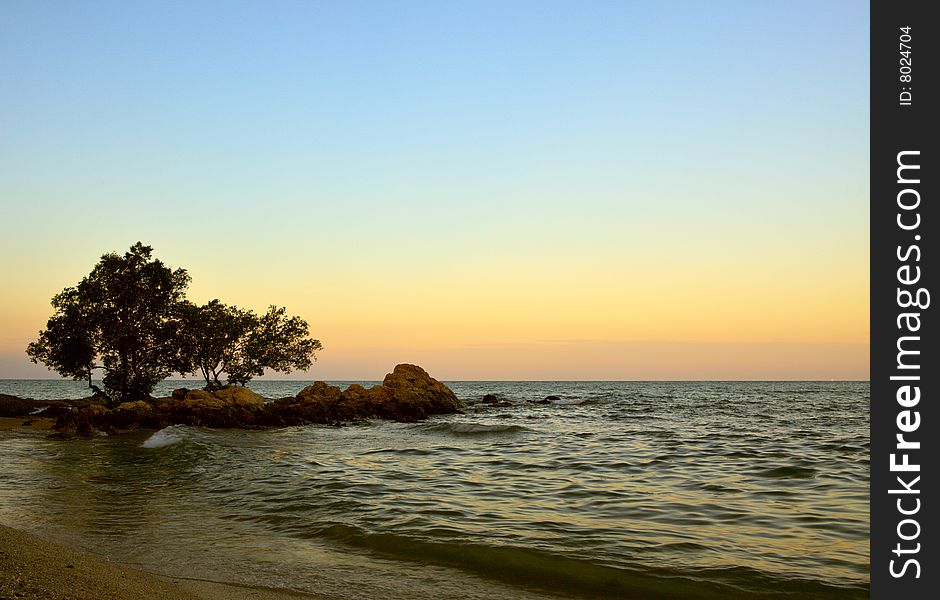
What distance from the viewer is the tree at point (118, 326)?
3994 cm

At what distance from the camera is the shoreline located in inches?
255

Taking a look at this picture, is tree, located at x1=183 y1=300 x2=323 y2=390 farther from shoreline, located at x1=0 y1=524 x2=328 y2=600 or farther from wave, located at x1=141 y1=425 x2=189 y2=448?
shoreline, located at x1=0 y1=524 x2=328 y2=600

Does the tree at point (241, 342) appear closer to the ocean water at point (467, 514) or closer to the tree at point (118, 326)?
the tree at point (118, 326)

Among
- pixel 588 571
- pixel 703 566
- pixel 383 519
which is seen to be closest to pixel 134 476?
pixel 383 519

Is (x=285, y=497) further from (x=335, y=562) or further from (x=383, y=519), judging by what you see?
(x=335, y=562)

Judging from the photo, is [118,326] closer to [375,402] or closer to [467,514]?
[375,402]

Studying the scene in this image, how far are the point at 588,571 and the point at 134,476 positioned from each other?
1324 cm

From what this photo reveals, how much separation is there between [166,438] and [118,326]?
683 inches

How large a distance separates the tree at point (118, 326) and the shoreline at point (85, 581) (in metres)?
34.7

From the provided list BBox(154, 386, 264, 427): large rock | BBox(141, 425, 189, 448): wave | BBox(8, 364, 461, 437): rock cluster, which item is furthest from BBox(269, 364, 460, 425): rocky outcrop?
BBox(141, 425, 189, 448): wave

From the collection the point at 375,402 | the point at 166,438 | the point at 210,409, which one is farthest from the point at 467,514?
the point at 375,402
